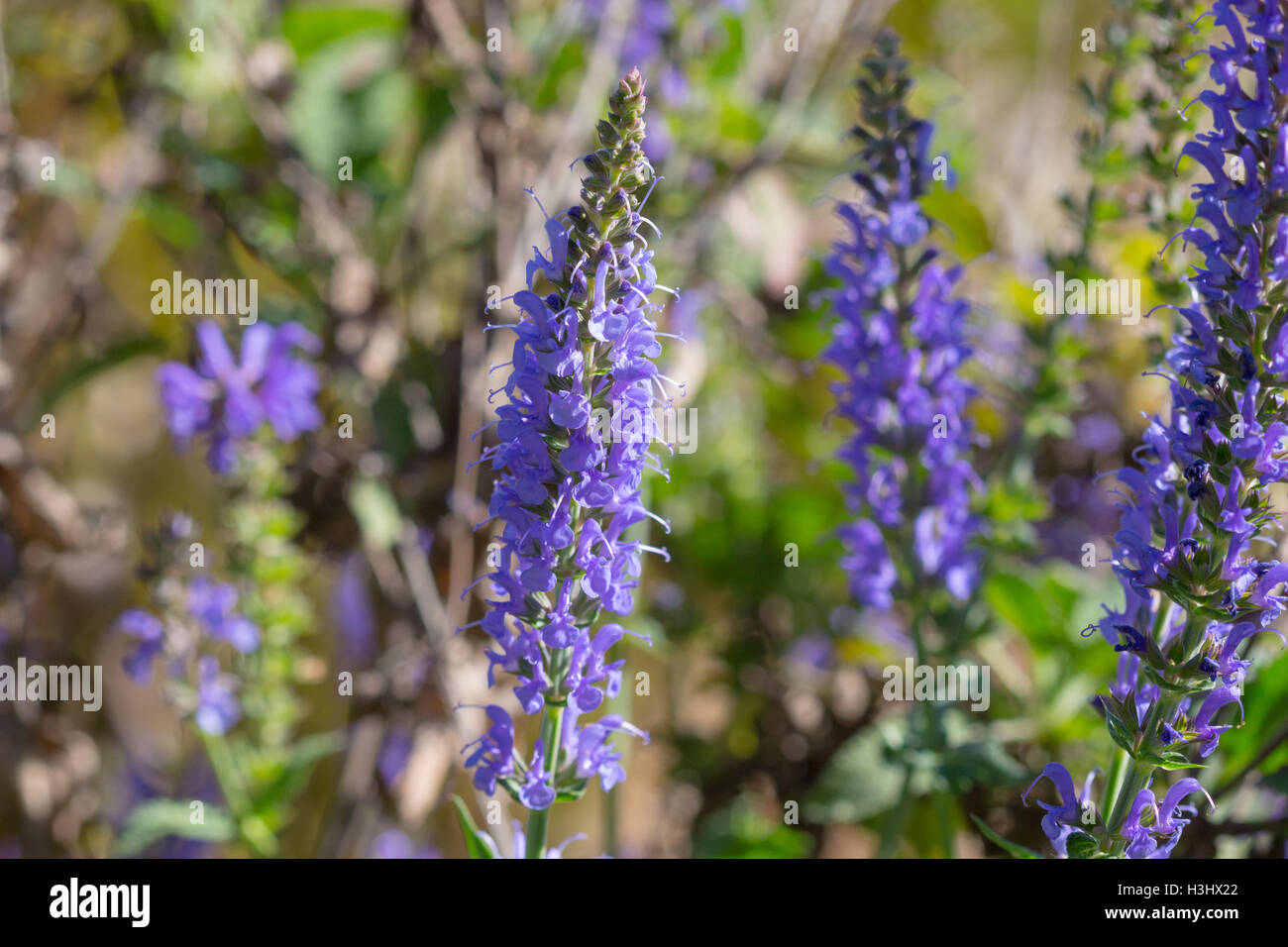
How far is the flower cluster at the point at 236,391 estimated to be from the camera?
1603 mm

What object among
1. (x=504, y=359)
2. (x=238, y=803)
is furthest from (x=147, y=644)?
(x=504, y=359)

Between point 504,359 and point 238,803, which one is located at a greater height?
point 504,359

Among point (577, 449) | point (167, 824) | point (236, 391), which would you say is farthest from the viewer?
point (236, 391)

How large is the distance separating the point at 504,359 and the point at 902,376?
0.70 meters

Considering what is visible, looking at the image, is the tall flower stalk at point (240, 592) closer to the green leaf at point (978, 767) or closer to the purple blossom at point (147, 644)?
the purple blossom at point (147, 644)

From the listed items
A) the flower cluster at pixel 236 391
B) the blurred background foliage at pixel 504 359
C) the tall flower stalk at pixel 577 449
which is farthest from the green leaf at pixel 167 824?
the tall flower stalk at pixel 577 449

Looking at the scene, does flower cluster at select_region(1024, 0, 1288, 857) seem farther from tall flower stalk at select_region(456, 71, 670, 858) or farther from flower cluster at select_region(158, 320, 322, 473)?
flower cluster at select_region(158, 320, 322, 473)

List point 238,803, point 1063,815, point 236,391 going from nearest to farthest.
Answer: point 1063,815
point 238,803
point 236,391

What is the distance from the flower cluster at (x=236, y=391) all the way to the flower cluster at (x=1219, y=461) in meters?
1.21

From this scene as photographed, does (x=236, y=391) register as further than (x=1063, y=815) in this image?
Yes

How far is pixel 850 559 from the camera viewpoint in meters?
1.40

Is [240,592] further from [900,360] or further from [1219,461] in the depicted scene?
[1219,461]

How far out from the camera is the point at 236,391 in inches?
64.2
